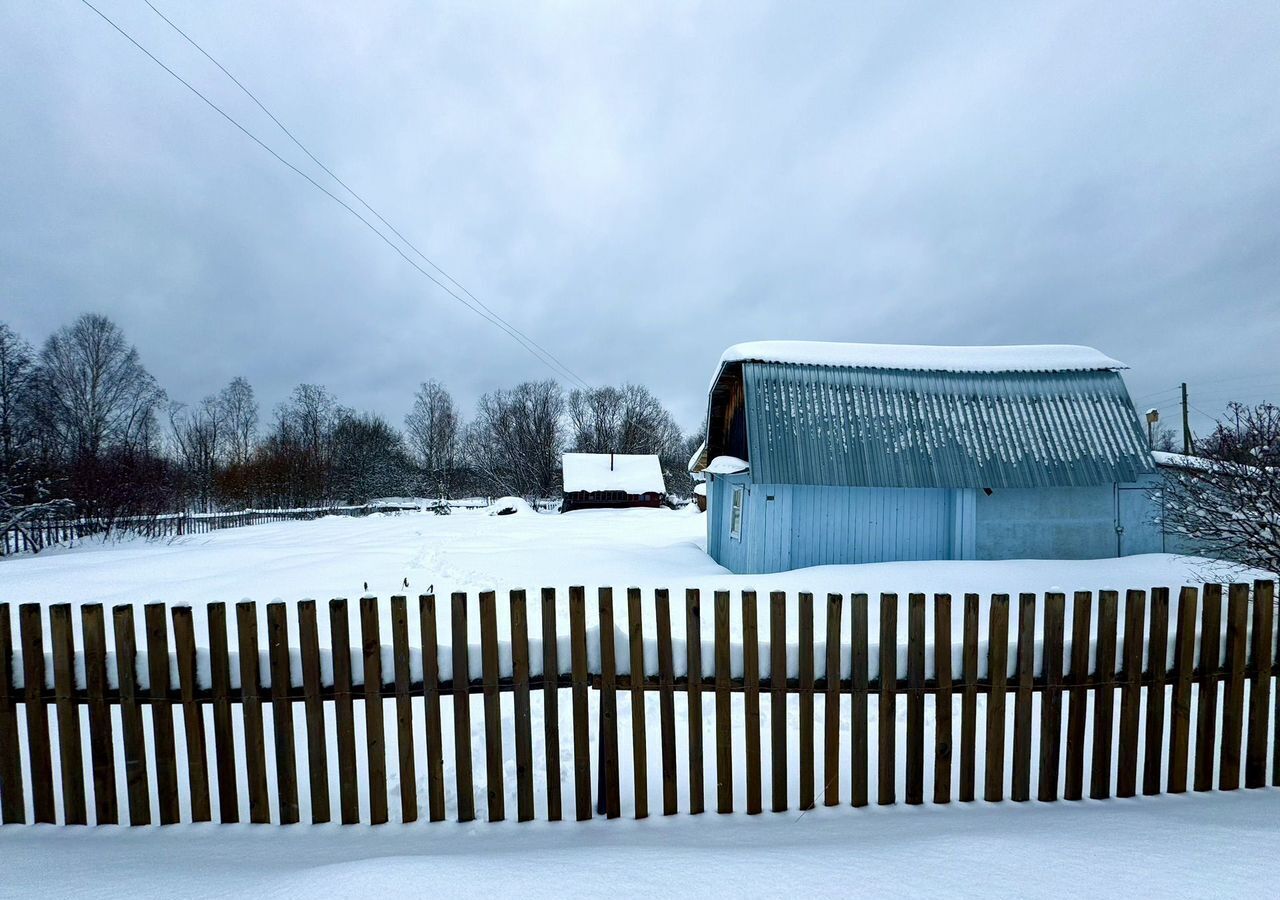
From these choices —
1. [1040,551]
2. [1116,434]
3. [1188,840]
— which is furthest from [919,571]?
[1188,840]

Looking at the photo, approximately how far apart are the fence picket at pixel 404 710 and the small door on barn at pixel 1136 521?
601 inches

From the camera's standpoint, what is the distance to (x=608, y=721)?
2809mm

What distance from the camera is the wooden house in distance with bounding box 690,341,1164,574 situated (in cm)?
1130

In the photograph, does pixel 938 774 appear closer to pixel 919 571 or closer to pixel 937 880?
pixel 937 880

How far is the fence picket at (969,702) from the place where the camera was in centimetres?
282

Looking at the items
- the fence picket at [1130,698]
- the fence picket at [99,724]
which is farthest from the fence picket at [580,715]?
the fence picket at [1130,698]

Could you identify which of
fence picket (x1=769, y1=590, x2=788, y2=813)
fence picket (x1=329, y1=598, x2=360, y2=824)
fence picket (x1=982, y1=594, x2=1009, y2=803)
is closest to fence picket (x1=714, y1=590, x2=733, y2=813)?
fence picket (x1=769, y1=590, x2=788, y2=813)

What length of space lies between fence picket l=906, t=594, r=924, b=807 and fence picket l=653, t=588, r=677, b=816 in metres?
1.26

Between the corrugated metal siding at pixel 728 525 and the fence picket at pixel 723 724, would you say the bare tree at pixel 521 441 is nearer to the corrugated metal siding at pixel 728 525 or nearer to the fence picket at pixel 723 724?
the corrugated metal siding at pixel 728 525

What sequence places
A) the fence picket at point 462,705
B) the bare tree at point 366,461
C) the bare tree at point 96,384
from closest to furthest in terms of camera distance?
the fence picket at point 462,705 → the bare tree at point 96,384 → the bare tree at point 366,461

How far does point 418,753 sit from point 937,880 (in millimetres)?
3239

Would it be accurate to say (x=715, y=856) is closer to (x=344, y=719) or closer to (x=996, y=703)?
(x=996, y=703)

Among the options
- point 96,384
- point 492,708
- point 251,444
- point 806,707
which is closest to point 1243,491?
point 806,707

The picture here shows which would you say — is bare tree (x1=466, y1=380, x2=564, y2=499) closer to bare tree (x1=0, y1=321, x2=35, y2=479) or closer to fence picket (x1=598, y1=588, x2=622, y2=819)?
bare tree (x1=0, y1=321, x2=35, y2=479)
